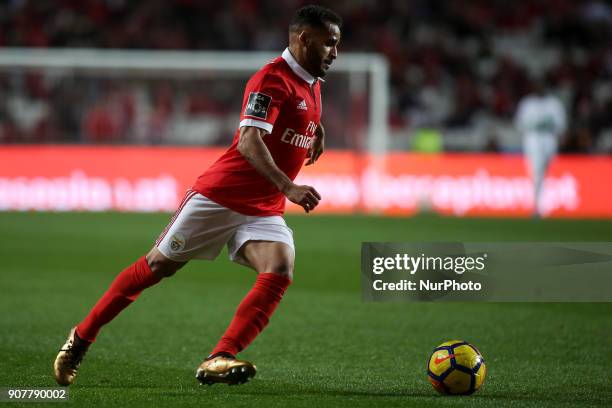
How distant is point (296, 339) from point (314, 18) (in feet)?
8.37

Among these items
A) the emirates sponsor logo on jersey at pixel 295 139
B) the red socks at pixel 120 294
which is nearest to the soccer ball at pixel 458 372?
the emirates sponsor logo on jersey at pixel 295 139

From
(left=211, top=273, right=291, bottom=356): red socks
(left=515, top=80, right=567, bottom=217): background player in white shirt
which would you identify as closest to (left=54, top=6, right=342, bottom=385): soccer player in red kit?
(left=211, top=273, right=291, bottom=356): red socks

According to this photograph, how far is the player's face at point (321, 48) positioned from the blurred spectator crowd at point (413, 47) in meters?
14.3

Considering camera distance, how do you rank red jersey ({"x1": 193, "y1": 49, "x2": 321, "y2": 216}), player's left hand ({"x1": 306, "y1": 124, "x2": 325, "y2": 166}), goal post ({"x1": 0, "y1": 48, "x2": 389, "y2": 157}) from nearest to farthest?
1. red jersey ({"x1": 193, "y1": 49, "x2": 321, "y2": 216})
2. player's left hand ({"x1": 306, "y1": 124, "x2": 325, "y2": 166})
3. goal post ({"x1": 0, "y1": 48, "x2": 389, "y2": 157})

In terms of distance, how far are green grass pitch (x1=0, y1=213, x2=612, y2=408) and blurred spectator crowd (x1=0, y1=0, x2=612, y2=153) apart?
7.42m

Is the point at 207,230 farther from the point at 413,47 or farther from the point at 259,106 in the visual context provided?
the point at 413,47

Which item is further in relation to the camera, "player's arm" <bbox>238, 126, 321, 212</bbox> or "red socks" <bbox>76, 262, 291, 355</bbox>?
"red socks" <bbox>76, 262, 291, 355</bbox>

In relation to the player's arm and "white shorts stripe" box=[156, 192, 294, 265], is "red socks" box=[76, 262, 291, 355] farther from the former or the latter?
the player's arm

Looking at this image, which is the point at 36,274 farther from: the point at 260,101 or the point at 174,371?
the point at 260,101

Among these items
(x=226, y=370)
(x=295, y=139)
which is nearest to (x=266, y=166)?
(x=295, y=139)

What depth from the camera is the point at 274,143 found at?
5090mm

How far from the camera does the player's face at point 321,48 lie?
5.05m

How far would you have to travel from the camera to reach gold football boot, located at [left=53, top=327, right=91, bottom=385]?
514 centimetres

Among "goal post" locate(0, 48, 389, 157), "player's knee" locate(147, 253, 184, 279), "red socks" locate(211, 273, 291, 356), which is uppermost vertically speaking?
"goal post" locate(0, 48, 389, 157)
